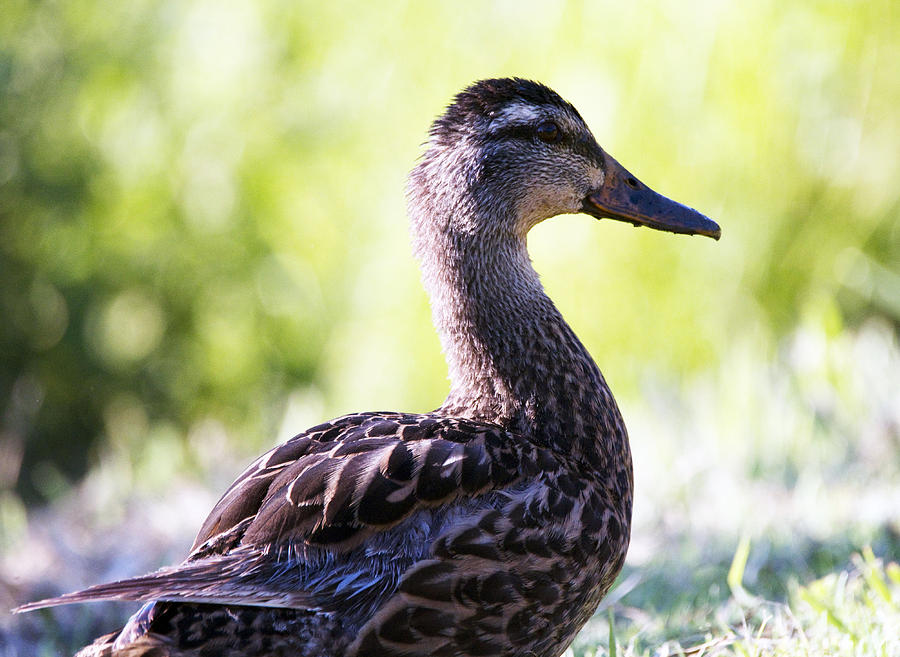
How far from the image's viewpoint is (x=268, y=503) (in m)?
2.49

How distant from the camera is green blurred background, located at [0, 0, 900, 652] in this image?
6.41m

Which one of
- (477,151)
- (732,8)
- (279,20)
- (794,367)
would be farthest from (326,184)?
(477,151)

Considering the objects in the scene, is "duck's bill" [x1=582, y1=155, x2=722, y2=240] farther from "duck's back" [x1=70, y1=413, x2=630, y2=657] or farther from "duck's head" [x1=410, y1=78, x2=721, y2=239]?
"duck's back" [x1=70, y1=413, x2=630, y2=657]

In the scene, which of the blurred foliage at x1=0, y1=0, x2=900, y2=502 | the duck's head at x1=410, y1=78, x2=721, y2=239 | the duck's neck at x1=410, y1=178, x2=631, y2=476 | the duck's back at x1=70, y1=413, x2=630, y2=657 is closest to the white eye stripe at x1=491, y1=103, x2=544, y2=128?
the duck's head at x1=410, y1=78, x2=721, y2=239

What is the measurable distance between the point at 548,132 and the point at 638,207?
0.33 meters

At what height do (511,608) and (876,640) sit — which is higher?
(511,608)

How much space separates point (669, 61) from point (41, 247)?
4064 mm

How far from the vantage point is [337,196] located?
282 inches

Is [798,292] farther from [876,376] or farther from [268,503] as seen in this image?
[268,503]

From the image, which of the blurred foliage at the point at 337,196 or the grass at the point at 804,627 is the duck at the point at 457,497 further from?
the blurred foliage at the point at 337,196

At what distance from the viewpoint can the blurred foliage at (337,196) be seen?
21.1 feet


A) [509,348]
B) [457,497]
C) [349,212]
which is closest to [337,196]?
[349,212]

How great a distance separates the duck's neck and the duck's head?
0.03 m

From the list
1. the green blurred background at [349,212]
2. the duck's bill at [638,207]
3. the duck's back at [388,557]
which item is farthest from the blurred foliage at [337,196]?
the duck's back at [388,557]
